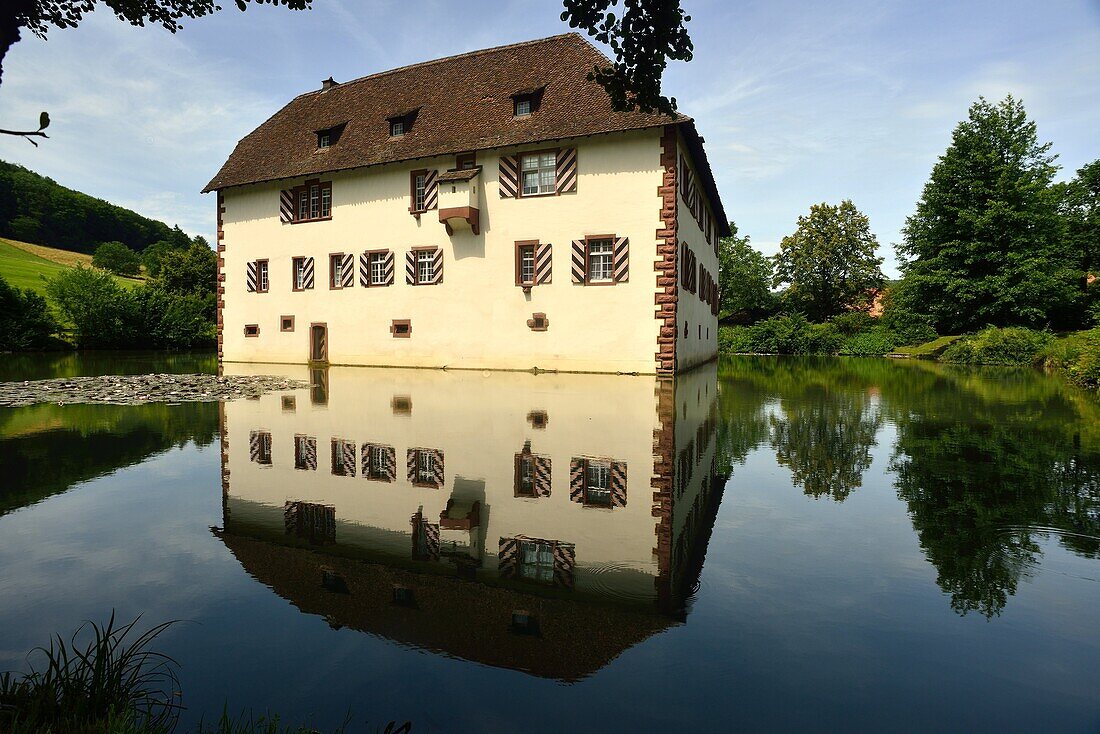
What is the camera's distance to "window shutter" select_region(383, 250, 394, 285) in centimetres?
2211

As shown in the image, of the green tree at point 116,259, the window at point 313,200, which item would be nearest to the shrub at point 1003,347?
the window at point 313,200

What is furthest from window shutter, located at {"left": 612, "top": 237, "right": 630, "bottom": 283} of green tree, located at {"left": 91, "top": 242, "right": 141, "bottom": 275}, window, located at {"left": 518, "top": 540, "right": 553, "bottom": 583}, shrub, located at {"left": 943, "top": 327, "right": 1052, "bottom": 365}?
green tree, located at {"left": 91, "top": 242, "right": 141, "bottom": 275}

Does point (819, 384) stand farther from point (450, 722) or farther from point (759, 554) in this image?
point (450, 722)

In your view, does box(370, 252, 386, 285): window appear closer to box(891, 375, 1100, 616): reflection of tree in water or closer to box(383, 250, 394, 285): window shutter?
box(383, 250, 394, 285): window shutter

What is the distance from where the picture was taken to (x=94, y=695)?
75.8 inches

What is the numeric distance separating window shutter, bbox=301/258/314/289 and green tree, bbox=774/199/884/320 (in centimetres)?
4087

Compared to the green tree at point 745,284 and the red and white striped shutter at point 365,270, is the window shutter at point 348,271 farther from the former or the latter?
the green tree at point 745,284

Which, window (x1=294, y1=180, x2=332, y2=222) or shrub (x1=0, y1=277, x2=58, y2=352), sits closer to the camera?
window (x1=294, y1=180, x2=332, y2=222)

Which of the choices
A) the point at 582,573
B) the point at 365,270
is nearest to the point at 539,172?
the point at 365,270

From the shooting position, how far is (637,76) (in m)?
5.11

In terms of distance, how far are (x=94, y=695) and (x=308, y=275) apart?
78.4 ft

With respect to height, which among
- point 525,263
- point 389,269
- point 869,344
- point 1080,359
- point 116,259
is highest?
point 116,259

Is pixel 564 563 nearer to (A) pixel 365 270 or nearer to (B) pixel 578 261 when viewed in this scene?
(B) pixel 578 261

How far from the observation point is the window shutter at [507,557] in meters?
3.20
